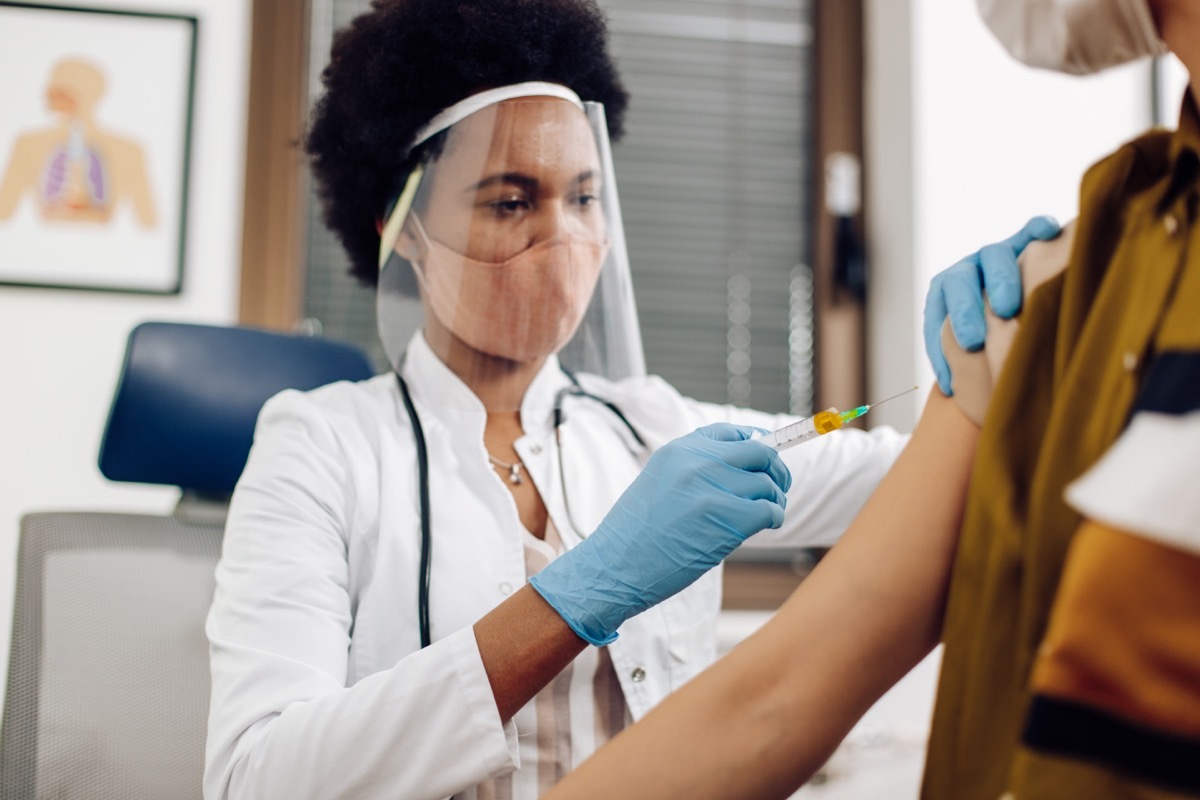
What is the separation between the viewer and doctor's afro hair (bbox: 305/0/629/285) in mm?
1062

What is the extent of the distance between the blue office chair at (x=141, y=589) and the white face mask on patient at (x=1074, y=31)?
41.2 inches

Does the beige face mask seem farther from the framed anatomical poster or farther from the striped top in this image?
the framed anatomical poster

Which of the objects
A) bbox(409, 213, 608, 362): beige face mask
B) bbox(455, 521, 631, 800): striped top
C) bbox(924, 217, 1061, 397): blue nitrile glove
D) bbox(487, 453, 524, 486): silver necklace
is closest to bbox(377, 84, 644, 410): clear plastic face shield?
bbox(409, 213, 608, 362): beige face mask

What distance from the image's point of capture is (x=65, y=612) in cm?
133

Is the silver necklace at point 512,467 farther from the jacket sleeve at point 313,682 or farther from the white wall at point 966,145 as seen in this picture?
the white wall at point 966,145

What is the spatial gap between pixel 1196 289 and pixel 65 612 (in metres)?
1.30

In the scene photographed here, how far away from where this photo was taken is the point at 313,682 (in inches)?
38.0

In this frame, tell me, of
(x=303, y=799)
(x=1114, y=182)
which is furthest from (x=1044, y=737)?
(x=303, y=799)

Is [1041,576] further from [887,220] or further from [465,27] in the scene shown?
[887,220]

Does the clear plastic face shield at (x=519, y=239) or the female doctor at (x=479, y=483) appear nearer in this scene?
the female doctor at (x=479, y=483)

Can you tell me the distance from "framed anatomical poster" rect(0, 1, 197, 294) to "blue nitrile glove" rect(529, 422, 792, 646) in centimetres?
141

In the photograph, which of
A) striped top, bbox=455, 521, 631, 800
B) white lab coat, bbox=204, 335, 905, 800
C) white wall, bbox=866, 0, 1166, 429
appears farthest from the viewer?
white wall, bbox=866, 0, 1166, 429

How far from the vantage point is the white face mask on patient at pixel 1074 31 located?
26.5 inches

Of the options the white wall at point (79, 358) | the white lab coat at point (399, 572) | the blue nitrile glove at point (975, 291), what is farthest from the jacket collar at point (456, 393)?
the white wall at point (79, 358)
